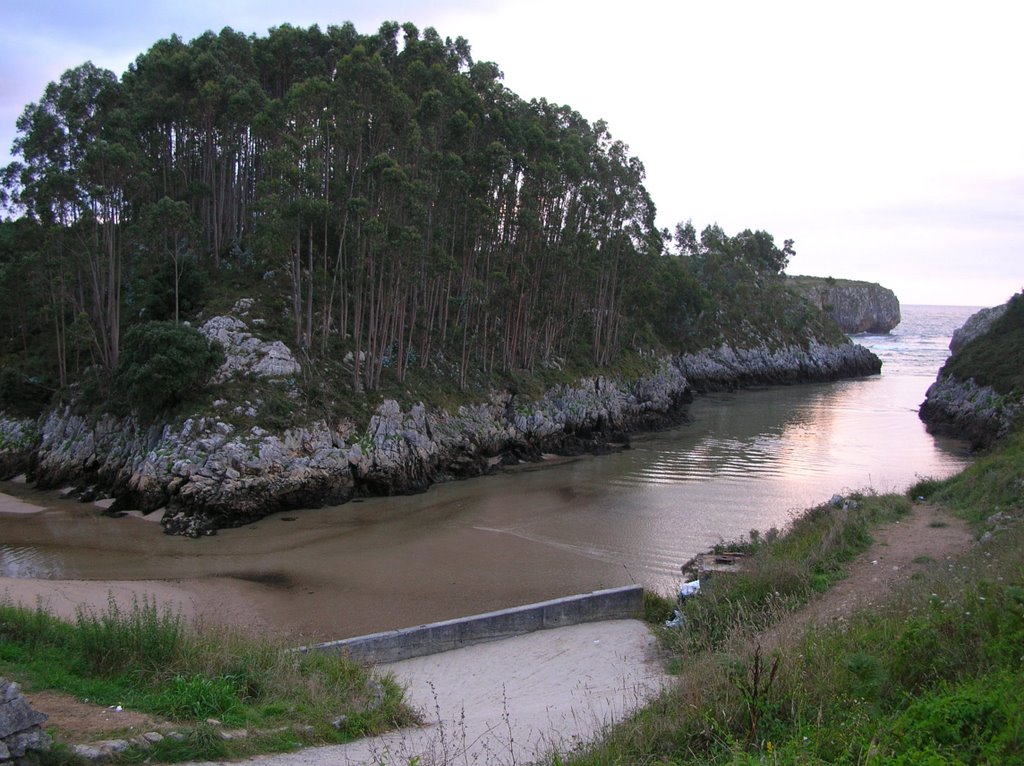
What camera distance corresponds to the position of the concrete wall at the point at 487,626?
10188mm

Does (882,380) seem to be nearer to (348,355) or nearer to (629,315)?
(629,315)

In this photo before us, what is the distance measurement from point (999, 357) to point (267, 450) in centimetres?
3513

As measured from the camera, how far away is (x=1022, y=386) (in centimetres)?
3198

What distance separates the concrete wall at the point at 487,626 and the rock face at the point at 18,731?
139 inches

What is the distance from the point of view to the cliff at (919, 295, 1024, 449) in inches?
1259

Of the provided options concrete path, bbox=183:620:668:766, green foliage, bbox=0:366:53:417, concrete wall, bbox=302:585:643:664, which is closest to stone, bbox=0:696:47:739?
concrete path, bbox=183:620:668:766

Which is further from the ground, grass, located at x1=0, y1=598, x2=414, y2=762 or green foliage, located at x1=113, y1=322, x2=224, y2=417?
green foliage, located at x1=113, y1=322, x2=224, y2=417

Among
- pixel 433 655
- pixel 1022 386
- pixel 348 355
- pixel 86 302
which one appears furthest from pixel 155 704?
pixel 1022 386

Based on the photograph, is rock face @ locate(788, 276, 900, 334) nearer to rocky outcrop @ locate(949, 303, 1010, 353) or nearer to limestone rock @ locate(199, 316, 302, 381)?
rocky outcrop @ locate(949, 303, 1010, 353)

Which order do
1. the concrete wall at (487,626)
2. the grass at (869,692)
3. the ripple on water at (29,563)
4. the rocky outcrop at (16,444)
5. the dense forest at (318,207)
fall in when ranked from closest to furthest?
the grass at (869,692) → the concrete wall at (487,626) → the ripple on water at (29,563) → the rocky outcrop at (16,444) → the dense forest at (318,207)

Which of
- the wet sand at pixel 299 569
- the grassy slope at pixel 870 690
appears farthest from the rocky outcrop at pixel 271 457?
the grassy slope at pixel 870 690

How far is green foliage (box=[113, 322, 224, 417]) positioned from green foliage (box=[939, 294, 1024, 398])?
33.0 meters

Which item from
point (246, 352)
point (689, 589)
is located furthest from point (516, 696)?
point (246, 352)

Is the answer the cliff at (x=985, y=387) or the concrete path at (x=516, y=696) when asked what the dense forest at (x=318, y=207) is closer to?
the concrete path at (x=516, y=696)
